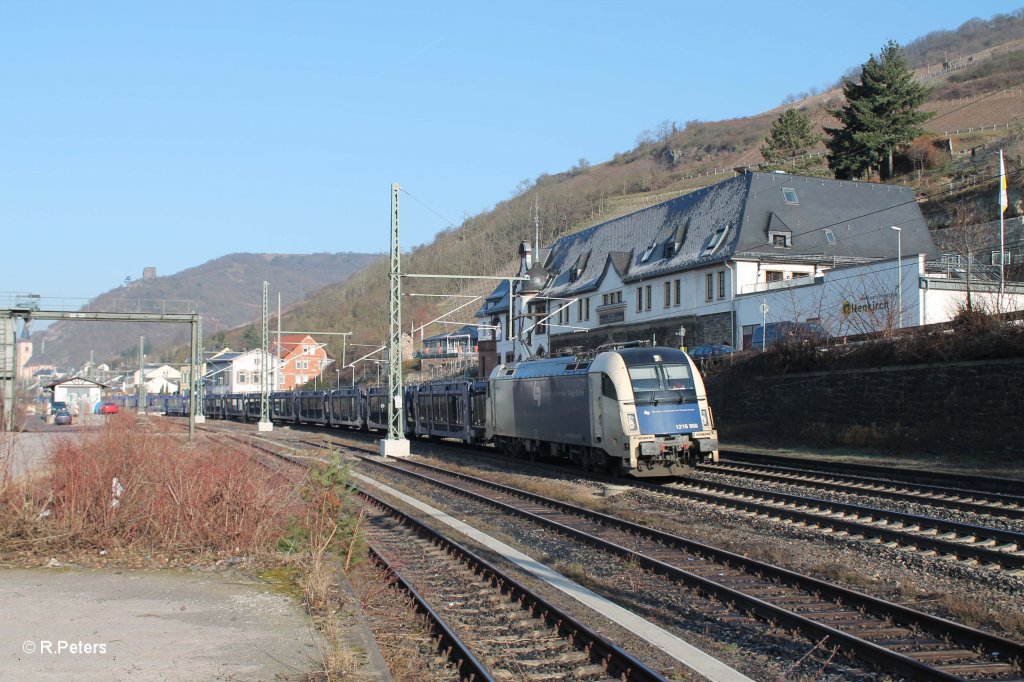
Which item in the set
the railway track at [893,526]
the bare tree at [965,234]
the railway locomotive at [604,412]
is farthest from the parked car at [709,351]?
the railway track at [893,526]

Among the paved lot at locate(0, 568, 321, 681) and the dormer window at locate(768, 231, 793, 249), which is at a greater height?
the dormer window at locate(768, 231, 793, 249)

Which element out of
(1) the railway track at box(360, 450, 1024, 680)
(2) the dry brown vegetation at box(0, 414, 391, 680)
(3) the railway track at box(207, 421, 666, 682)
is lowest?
(3) the railway track at box(207, 421, 666, 682)

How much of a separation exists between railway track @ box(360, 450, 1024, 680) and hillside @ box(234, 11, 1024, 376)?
54.5 m

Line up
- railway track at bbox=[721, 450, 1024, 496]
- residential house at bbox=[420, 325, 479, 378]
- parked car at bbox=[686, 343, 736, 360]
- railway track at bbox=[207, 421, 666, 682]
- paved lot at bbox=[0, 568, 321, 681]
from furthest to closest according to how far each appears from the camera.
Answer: residential house at bbox=[420, 325, 479, 378] → parked car at bbox=[686, 343, 736, 360] → railway track at bbox=[721, 450, 1024, 496] → railway track at bbox=[207, 421, 666, 682] → paved lot at bbox=[0, 568, 321, 681]

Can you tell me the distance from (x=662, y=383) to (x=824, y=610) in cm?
1167

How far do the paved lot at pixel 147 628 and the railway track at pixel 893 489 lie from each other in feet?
36.0

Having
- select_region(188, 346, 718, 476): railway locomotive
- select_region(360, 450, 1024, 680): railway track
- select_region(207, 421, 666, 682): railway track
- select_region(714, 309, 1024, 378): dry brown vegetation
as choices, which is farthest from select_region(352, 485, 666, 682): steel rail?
select_region(714, 309, 1024, 378): dry brown vegetation

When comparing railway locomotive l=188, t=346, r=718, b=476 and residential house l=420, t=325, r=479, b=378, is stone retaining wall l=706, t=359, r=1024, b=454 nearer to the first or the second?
railway locomotive l=188, t=346, r=718, b=476

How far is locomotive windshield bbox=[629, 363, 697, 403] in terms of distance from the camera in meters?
20.4

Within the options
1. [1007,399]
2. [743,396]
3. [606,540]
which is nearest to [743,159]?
[743,396]

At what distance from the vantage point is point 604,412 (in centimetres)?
2128

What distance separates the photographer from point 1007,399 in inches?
903

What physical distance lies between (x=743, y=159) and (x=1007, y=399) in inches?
4556

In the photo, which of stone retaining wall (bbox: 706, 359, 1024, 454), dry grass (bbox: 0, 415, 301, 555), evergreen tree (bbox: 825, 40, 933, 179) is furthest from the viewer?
evergreen tree (bbox: 825, 40, 933, 179)
